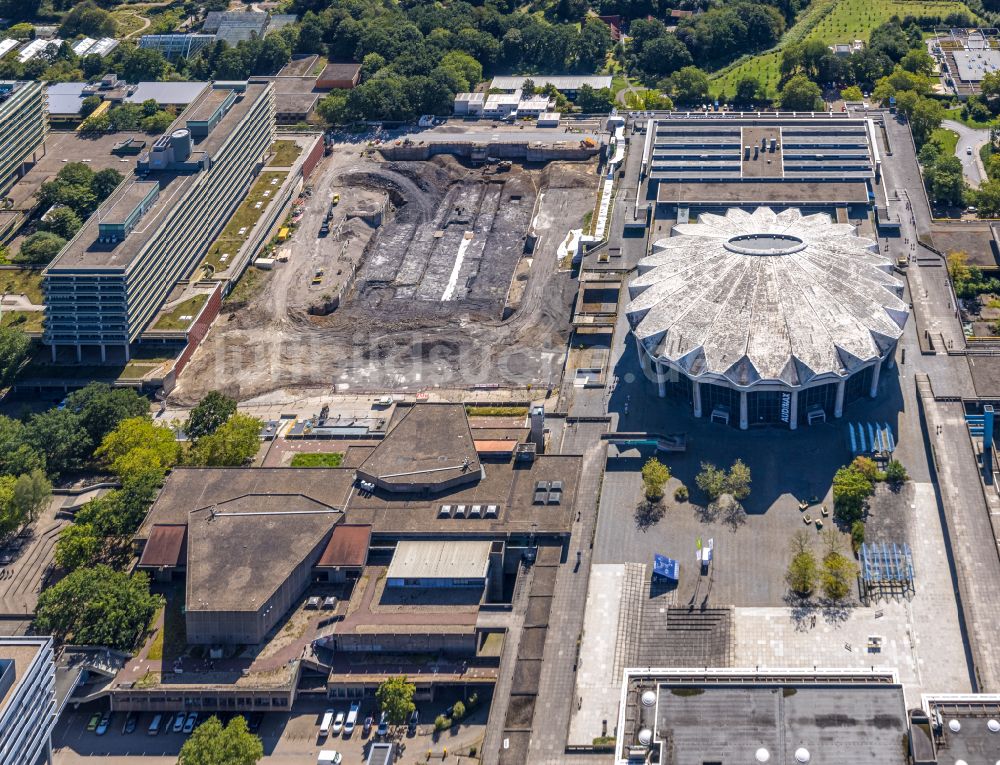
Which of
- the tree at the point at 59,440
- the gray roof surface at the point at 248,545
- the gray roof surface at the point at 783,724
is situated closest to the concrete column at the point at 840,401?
the gray roof surface at the point at 783,724

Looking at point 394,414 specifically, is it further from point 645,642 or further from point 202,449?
point 645,642

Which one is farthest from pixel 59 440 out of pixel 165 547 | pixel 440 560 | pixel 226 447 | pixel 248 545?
pixel 440 560

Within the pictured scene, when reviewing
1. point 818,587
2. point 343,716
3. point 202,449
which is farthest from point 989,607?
point 202,449

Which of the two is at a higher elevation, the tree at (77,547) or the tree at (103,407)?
the tree at (103,407)

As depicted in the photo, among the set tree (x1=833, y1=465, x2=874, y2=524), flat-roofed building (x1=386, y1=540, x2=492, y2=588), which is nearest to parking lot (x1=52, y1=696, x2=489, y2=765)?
flat-roofed building (x1=386, y1=540, x2=492, y2=588)

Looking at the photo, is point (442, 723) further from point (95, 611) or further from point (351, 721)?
point (95, 611)

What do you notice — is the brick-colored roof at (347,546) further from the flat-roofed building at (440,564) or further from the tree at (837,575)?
the tree at (837,575)

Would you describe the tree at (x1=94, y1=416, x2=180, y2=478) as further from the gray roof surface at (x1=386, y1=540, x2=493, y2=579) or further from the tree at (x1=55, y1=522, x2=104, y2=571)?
the gray roof surface at (x1=386, y1=540, x2=493, y2=579)
